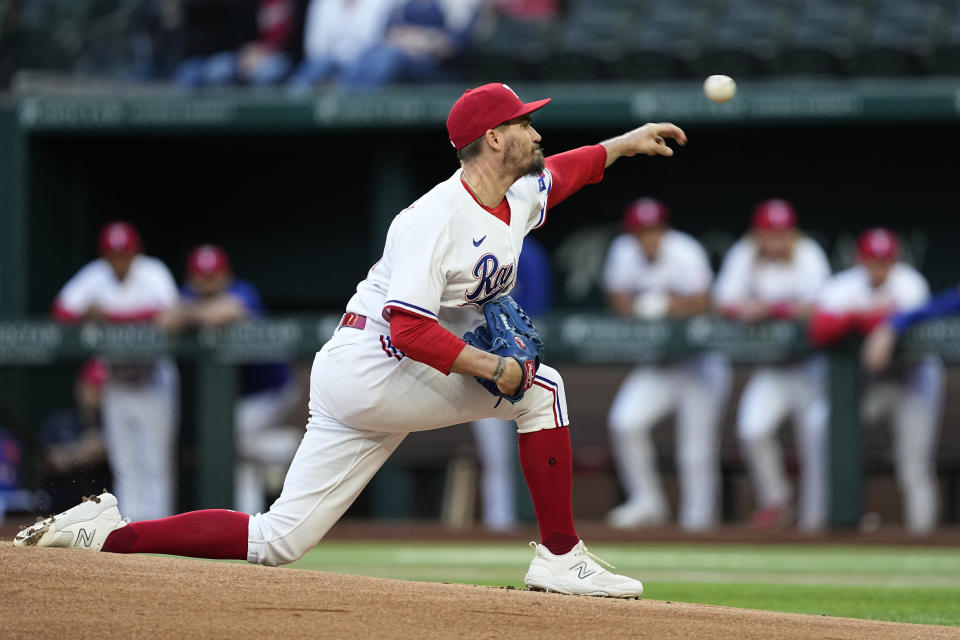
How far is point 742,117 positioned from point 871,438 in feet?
8.79

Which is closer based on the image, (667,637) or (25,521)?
(667,637)

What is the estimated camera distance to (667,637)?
3344 mm

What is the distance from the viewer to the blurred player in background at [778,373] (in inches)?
329

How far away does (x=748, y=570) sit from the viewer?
21.8 feet

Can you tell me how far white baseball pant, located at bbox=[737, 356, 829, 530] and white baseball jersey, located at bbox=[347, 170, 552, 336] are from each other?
15.3ft

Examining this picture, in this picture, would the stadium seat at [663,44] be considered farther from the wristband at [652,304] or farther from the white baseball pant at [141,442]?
the white baseball pant at [141,442]

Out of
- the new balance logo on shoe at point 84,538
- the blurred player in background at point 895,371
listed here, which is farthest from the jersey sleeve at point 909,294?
the new balance logo on shoe at point 84,538

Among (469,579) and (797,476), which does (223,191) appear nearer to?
(797,476)

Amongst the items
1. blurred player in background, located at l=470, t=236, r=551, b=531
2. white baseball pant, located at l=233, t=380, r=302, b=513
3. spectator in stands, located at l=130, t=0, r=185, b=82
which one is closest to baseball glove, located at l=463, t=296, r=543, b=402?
blurred player in background, located at l=470, t=236, r=551, b=531

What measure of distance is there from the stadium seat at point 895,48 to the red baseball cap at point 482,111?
6962 mm

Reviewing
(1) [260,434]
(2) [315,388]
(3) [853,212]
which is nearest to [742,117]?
(3) [853,212]

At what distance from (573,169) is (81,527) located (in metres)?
1.72

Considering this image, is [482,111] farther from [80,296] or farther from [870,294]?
[80,296]

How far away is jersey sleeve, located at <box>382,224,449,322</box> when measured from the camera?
371 centimetres
